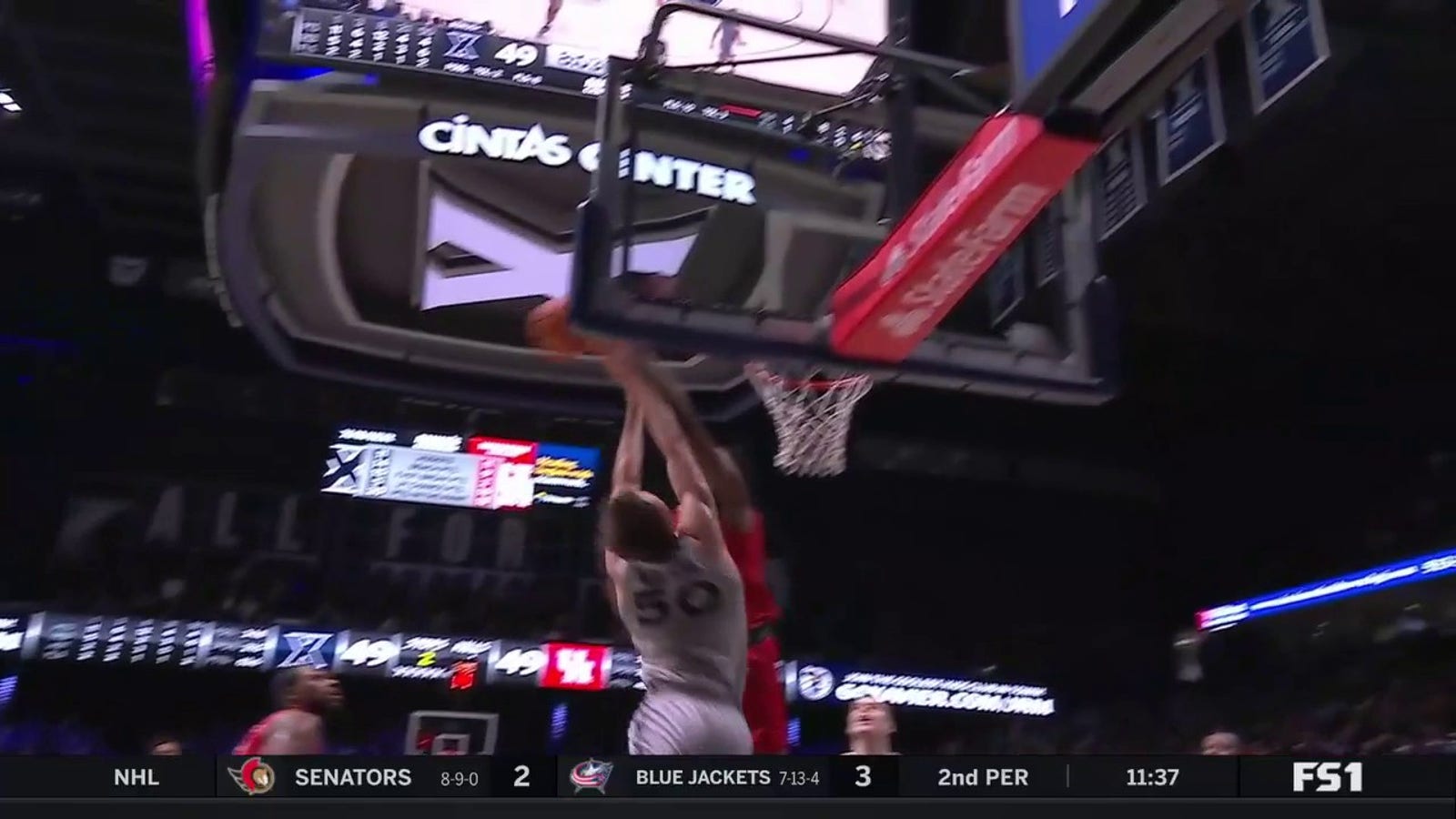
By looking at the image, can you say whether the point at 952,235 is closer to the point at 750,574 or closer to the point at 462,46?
the point at 750,574

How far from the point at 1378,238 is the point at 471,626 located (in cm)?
499

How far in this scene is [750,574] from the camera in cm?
236

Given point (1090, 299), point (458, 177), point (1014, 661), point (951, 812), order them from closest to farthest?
point (951, 812) < point (1090, 299) < point (458, 177) < point (1014, 661)

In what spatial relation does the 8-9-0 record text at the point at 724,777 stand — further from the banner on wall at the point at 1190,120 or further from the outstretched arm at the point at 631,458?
the banner on wall at the point at 1190,120

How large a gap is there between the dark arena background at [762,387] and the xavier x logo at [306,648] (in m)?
0.04

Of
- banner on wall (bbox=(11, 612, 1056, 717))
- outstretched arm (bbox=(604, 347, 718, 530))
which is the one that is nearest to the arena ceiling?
outstretched arm (bbox=(604, 347, 718, 530))

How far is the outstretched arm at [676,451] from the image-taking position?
2.16 meters

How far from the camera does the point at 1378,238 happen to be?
496cm

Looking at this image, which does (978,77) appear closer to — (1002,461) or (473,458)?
(473,458)

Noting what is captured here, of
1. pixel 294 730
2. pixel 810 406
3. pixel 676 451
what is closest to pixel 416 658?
pixel 810 406

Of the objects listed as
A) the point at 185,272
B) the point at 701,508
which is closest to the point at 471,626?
the point at 185,272

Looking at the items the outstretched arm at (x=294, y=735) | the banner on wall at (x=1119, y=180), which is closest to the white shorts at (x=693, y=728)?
the outstretched arm at (x=294, y=735)

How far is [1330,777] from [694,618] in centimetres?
109

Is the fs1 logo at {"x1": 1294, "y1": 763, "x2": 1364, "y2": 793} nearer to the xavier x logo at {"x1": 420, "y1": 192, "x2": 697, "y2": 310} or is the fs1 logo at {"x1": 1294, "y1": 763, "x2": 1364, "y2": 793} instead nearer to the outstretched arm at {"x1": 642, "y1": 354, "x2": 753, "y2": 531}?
the outstretched arm at {"x1": 642, "y1": 354, "x2": 753, "y2": 531}
